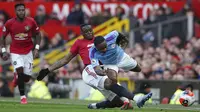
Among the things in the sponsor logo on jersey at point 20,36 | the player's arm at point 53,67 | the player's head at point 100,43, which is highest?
the player's head at point 100,43

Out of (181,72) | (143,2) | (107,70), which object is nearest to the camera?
(107,70)

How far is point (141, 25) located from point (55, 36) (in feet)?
9.76

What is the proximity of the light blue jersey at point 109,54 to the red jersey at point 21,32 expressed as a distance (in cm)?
322

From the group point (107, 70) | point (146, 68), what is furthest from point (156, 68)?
point (107, 70)

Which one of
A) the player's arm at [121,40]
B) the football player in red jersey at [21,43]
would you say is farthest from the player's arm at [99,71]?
the football player in red jersey at [21,43]

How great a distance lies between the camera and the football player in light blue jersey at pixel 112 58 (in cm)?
1858

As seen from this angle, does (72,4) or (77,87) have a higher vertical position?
(72,4)

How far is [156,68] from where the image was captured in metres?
27.8

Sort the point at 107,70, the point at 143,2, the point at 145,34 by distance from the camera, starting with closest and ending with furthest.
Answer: the point at 107,70, the point at 145,34, the point at 143,2

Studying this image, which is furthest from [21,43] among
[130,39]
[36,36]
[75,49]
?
[130,39]

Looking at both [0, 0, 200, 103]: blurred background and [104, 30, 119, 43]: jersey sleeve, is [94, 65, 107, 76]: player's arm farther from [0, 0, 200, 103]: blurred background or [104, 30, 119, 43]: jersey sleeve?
[0, 0, 200, 103]: blurred background

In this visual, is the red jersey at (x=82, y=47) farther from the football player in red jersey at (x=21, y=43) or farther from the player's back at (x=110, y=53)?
the player's back at (x=110, y=53)

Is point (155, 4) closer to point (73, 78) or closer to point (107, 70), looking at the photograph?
point (73, 78)

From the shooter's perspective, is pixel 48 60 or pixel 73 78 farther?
A: pixel 48 60
